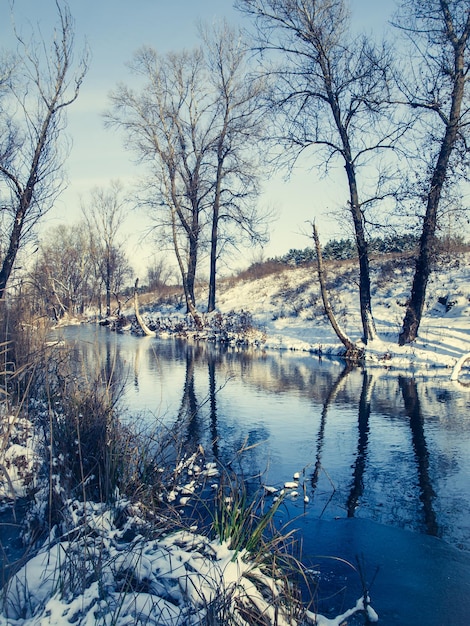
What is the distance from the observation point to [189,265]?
30.1 m

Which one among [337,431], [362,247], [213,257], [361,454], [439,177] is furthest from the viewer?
[213,257]

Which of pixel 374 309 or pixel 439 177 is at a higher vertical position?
pixel 439 177

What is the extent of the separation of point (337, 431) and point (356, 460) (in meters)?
1.38

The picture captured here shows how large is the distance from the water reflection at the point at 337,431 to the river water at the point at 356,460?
0.07 feet

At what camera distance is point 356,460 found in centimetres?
690

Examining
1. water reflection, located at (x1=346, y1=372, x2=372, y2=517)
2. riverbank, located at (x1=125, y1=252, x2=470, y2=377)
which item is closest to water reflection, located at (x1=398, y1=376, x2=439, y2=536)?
water reflection, located at (x1=346, y1=372, x2=372, y2=517)

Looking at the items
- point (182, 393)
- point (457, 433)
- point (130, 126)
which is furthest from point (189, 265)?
point (457, 433)

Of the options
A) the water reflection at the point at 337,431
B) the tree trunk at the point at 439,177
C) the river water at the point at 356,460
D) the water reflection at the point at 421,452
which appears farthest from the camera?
the tree trunk at the point at 439,177

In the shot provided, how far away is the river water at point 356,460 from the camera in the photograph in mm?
4125

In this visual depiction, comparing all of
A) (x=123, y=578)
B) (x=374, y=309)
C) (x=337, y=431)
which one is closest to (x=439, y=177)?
(x=374, y=309)

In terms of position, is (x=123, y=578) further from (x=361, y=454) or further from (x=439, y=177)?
(x=439, y=177)

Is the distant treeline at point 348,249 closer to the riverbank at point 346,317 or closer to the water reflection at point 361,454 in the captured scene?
the riverbank at point 346,317

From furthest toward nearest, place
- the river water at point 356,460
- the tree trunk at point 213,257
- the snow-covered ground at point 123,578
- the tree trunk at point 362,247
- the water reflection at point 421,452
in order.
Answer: the tree trunk at point 213,257
the tree trunk at point 362,247
the water reflection at point 421,452
the river water at point 356,460
the snow-covered ground at point 123,578

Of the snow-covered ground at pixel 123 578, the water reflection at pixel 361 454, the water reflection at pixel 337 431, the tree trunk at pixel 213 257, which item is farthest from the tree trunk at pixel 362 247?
the tree trunk at pixel 213 257
